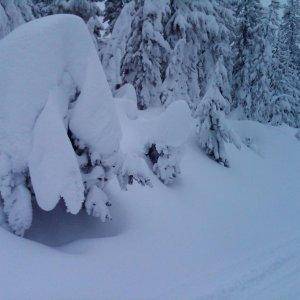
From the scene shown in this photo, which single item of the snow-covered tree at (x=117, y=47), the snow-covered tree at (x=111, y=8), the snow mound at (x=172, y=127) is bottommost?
the snow-covered tree at (x=111, y=8)

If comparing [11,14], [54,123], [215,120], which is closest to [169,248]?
[54,123]

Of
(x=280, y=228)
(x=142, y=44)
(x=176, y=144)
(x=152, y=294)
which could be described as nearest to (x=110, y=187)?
(x=176, y=144)

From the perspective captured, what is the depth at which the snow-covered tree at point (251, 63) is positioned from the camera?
2997cm

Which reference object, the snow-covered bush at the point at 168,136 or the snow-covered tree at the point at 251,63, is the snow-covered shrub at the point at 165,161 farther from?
the snow-covered tree at the point at 251,63

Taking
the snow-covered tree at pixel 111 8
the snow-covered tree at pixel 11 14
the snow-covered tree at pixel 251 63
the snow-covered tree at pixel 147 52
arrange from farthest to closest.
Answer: the snow-covered tree at pixel 251 63
the snow-covered tree at pixel 111 8
the snow-covered tree at pixel 147 52
the snow-covered tree at pixel 11 14

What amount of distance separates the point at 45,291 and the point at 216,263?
3.70m

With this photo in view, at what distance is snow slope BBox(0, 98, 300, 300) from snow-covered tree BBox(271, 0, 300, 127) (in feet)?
67.7

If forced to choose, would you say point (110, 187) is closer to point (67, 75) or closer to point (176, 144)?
point (176, 144)

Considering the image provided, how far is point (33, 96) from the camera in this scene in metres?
7.87

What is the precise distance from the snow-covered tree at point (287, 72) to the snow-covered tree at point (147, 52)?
1653cm

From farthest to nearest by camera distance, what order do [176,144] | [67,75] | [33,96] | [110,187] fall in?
[176,144] < [110,187] < [67,75] < [33,96]

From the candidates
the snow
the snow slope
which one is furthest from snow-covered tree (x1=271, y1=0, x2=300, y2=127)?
the snow

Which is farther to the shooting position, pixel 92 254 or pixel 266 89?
pixel 266 89

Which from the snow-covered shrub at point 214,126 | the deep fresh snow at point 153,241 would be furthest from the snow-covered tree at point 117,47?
the snow-covered shrub at point 214,126
